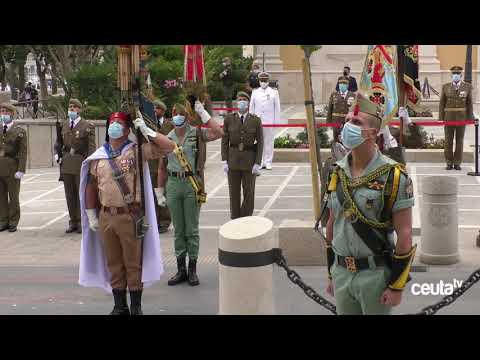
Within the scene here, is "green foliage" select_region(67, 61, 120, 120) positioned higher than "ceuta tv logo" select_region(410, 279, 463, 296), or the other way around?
"green foliage" select_region(67, 61, 120, 120)

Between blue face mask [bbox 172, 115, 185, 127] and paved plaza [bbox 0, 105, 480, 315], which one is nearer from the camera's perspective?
paved plaza [bbox 0, 105, 480, 315]

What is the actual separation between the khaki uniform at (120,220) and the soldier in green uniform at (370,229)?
9.32 ft

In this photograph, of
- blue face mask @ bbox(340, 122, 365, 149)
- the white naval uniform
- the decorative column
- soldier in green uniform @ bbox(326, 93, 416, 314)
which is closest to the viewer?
soldier in green uniform @ bbox(326, 93, 416, 314)

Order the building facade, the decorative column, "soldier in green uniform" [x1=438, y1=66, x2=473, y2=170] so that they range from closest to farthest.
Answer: "soldier in green uniform" [x1=438, y1=66, x2=473, y2=170] → the building facade → the decorative column

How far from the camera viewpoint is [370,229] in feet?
18.5

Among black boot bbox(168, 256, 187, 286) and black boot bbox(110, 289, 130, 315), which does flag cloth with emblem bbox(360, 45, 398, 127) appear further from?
black boot bbox(110, 289, 130, 315)

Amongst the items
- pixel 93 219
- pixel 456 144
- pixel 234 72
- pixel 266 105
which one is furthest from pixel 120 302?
pixel 234 72

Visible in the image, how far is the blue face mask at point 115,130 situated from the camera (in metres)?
8.16

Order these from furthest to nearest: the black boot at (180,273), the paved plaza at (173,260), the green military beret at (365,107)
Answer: the black boot at (180,273), the paved plaza at (173,260), the green military beret at (365,107)

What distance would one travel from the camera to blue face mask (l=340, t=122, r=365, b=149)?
573cm

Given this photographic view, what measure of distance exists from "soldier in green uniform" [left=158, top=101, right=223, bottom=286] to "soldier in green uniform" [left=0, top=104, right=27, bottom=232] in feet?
13.1

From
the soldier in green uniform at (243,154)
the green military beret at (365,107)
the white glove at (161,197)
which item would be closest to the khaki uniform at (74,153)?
the soldier in green uniform at (243,154)

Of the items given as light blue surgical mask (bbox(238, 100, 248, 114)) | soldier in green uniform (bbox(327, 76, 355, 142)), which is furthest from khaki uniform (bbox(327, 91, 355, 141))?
light blue surgical mask (bbox(238, 100, 248, 114))

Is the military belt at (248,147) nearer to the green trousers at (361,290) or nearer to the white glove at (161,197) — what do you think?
the white glove at (161,197)
